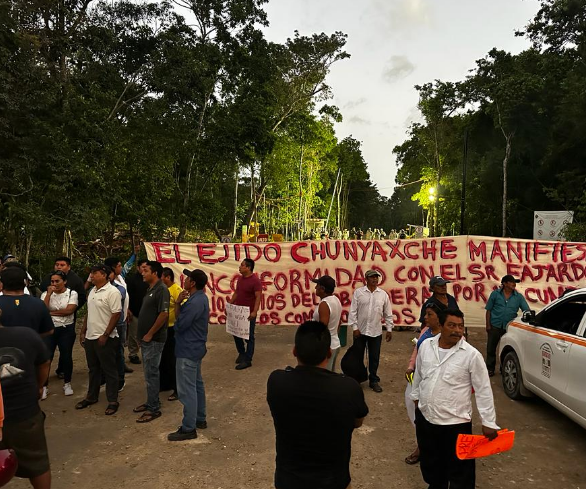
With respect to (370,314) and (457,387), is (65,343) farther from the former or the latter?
(457,387)

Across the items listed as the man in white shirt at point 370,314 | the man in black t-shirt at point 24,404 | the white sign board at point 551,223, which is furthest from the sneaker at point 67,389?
the white sign board at point 551,223

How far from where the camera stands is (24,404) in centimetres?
313

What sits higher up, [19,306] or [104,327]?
[19,306]

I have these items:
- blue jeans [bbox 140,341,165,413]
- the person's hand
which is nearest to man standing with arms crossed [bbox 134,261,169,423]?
blue jeans [bbox 140,341,165,413]

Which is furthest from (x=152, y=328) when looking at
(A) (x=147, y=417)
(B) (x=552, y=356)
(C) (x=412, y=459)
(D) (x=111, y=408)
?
(B) (x=552, y=356)

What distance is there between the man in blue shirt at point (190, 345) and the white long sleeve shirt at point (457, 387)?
2.52 meters

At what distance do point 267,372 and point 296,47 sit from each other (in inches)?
1177

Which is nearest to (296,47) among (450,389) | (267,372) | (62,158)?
(62,158)

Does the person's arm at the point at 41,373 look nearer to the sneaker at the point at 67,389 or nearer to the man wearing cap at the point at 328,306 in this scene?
the man wearing cap at the point at 328,306

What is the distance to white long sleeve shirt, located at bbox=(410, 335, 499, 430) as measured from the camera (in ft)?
10.1

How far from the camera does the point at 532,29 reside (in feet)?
84.2

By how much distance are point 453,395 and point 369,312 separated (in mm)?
2785

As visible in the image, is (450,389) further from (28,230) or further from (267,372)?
(28,230)

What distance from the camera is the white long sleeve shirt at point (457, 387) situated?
309cm
